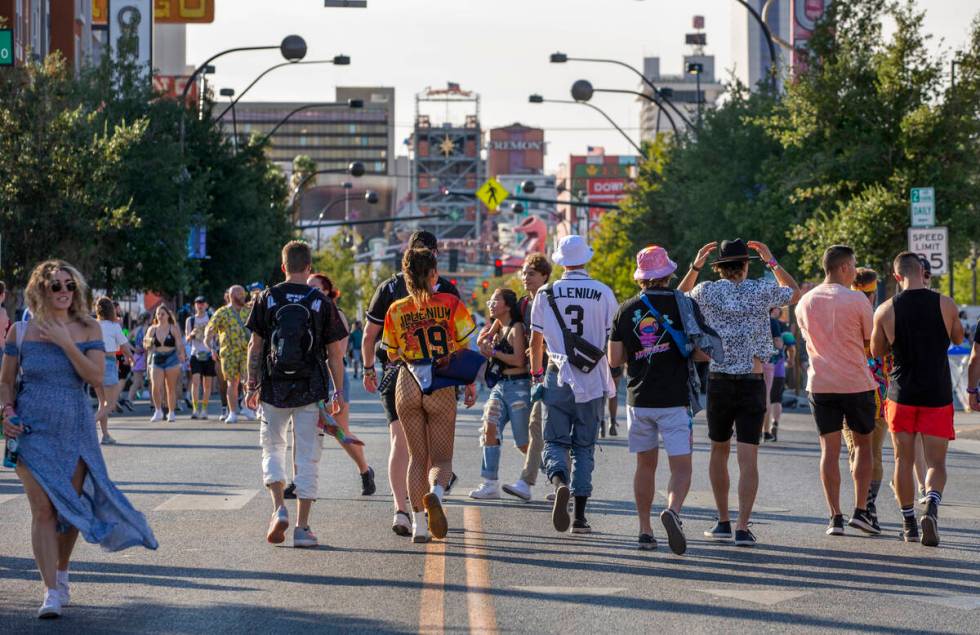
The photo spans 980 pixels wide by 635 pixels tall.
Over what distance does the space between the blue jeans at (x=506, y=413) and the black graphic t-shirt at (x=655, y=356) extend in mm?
2991

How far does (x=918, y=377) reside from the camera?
434 inches

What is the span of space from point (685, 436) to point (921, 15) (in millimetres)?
21235

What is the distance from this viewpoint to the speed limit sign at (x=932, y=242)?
2339cm

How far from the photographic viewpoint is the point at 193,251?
4728 cm

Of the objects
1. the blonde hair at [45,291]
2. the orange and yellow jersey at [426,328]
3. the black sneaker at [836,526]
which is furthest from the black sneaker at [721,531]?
the blonde hair at [45,291]

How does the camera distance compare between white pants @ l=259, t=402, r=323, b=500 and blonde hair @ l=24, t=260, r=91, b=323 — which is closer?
blonde hair @ l=24, t=260, r=91, b=323

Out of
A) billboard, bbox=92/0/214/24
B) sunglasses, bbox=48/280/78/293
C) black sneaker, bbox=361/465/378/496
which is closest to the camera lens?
sunglasses, bbox=48/280/78/293

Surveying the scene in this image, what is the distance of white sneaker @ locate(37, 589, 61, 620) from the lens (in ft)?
26.1

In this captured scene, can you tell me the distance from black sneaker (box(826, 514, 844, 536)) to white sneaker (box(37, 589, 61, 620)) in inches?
212

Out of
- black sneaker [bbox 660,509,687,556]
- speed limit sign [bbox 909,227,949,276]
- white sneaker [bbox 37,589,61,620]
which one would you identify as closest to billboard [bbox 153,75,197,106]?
speed limit sign [bbox 909,227,949,276]

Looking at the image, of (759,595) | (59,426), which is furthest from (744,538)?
(59,426)

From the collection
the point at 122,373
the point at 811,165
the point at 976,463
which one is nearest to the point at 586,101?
the point at 811,165

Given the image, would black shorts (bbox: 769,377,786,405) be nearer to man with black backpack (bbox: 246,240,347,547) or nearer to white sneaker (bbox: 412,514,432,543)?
white sneaker (bbox: 412,514,432,543)

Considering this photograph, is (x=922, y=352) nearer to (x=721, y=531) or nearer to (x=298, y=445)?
(x=721, y=531)
